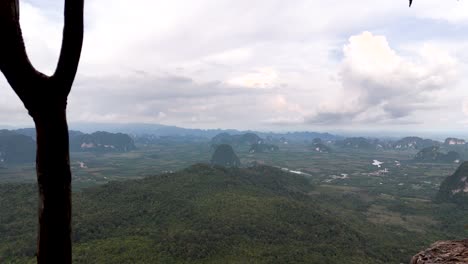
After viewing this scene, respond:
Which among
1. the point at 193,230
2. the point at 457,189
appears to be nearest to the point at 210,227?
the point at 193,230

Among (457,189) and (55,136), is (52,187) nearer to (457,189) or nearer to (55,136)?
(55,136)

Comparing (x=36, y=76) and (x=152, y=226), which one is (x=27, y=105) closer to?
(x=36, y=76)

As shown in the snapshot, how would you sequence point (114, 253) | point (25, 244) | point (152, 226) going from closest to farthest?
point (114, 253), point (25, 244), point (152, 226)

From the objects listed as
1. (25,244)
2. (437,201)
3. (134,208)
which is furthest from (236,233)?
(437,201)

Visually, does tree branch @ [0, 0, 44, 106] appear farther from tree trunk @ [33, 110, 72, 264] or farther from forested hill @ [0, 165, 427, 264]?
forested hill @ [0, 165, 427, 264]

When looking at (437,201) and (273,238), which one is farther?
(437,201)

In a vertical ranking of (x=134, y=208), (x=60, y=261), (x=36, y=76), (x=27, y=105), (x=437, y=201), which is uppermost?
(x=36, y=76)
